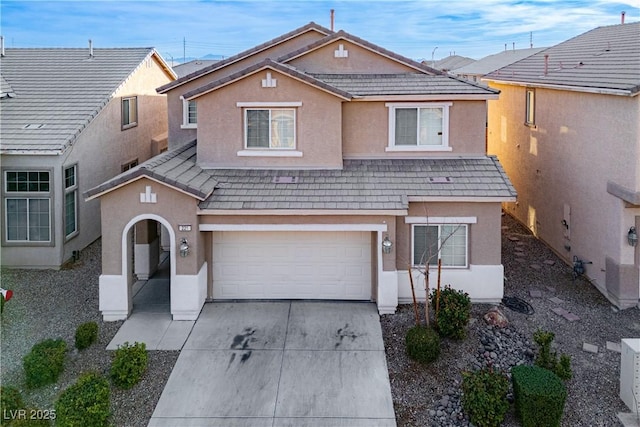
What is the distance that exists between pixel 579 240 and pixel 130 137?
18.4 meters

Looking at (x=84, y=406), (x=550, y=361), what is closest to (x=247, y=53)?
(x=84, y=406)

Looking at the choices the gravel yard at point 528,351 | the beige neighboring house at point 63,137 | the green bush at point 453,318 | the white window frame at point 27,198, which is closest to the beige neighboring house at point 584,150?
the gravel yard at point 528,351

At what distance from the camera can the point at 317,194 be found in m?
14.2

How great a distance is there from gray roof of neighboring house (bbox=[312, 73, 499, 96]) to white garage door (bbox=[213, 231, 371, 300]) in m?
4.59

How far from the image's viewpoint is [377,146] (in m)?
16.0

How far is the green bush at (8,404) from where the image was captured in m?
9.20

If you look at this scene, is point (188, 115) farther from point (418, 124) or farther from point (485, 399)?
point (485, 399)

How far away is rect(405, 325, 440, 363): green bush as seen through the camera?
37.2 feet

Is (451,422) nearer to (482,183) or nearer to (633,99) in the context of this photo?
(482,183)

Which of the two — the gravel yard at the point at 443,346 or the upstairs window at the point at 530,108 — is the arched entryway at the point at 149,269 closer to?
the gravel yard at the point at 443,346

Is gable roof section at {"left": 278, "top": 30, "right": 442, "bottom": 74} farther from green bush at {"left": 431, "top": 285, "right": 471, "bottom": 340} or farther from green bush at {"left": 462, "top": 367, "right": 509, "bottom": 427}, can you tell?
green bush at {"left": 462, "top": 367, "right": 509, "bottom": 427}

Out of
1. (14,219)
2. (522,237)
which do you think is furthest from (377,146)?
→ (14,219)

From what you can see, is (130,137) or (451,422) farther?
(130,137)

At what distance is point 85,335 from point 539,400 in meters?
9.60
